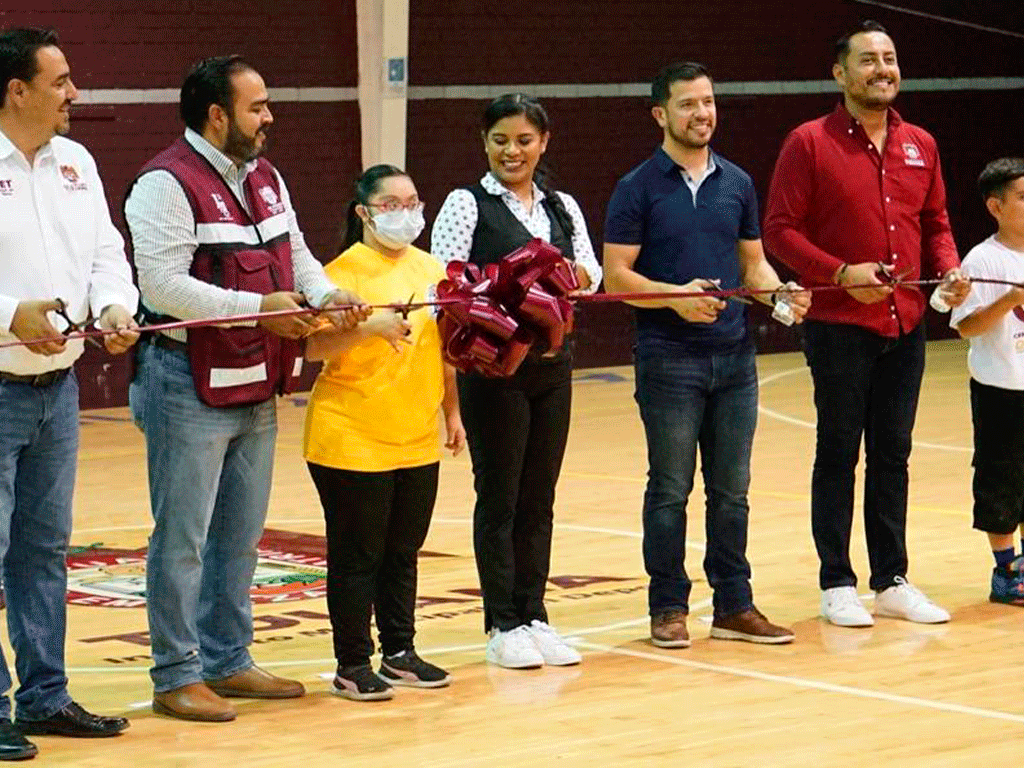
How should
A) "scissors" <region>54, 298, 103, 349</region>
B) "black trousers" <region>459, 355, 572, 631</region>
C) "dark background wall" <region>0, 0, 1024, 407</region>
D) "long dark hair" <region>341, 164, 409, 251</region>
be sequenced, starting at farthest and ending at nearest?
"dark background wall" <region>0, 0, 1024, 407</region>
"black trousers" <region>459, 355, 572, 631</region>
"long dark hair" <region>341, 164, 409, 251</region>
"scissors" <region>54, 298, 103, 349</region>

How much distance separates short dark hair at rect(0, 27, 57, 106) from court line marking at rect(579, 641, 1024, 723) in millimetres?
2533

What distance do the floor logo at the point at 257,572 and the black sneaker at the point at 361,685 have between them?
172cm

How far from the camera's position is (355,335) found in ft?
19.3

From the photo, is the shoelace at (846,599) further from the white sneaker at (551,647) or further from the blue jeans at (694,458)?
the white sneaker at (551,647)

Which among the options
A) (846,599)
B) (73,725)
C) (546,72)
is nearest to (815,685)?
(846,599)

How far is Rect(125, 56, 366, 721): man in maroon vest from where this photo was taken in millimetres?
5617

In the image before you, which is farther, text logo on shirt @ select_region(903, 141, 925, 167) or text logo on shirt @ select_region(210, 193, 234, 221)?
text logo on shirt @ select_region(903, 141, 925, 167)

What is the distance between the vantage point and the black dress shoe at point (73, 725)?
18.1 feet

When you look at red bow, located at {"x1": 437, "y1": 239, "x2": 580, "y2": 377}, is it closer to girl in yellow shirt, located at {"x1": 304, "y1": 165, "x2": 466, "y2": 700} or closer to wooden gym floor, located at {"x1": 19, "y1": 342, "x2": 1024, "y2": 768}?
girl in yellow shirt, located at {"x1": 304, "y1": 165, "x2": 466, "y2": 700}

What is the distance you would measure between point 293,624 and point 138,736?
1.76 m

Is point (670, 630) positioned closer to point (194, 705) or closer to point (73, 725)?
point (194, 705)

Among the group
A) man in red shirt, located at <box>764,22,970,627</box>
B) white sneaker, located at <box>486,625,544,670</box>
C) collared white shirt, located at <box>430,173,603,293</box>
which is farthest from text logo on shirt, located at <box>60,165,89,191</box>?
man in red shirt, located at <box>764,22,970,627</box>

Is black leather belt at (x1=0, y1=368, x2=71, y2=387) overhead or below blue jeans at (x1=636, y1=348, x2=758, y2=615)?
overhead

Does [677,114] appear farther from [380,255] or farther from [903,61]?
[903,61]
